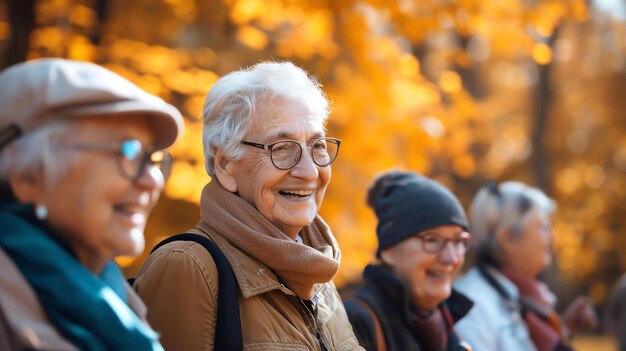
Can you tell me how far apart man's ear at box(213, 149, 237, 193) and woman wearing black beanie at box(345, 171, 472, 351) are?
98cm

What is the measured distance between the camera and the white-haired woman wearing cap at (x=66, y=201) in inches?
71.9

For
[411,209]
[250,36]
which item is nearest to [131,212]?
[411,209]

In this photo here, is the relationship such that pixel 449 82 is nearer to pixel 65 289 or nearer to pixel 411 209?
pixel 411 209

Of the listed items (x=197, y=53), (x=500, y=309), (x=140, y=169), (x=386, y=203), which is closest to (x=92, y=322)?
(x=140, y=169)

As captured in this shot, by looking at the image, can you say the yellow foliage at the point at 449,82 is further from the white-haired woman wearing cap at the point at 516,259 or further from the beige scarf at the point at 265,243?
the beige scarf at the point at 265,243

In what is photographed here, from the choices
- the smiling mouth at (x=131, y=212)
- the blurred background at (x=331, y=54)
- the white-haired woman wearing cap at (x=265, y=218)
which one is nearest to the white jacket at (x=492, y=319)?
the blurred background at (x=331, y=54)

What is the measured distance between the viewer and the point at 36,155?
183cm

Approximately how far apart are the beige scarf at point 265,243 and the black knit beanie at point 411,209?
102 cm

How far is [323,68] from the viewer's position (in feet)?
22.2

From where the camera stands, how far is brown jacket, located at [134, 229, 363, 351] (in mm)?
2568

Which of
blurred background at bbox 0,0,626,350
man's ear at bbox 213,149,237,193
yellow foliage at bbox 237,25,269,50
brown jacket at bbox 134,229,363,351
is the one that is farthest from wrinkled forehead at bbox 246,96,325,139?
yellow foliage at bbox 237,25,269,50

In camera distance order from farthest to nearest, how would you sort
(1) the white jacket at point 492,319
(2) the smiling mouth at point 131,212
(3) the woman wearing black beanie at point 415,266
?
(1) the white jacket at point 492,319, (3) the woman wearing black beanie at point 415,266, (2) the smiling mouth at point 131,212

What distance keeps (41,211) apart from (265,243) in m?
1.07

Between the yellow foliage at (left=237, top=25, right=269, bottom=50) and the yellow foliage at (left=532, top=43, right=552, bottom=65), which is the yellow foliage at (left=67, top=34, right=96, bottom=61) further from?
the yellow foliage at (left=532, top=43, right=552, bottom=65)
